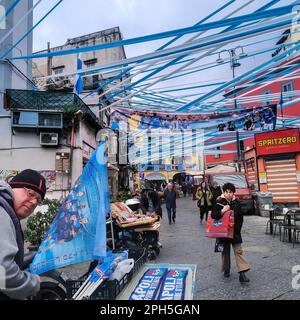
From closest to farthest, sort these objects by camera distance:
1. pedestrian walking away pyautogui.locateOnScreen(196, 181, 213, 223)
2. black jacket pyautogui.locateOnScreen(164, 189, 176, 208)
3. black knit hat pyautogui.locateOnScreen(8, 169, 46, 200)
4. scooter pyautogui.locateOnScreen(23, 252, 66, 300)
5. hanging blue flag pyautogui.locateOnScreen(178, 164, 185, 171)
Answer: black knit hat pyautogui.locateOnScreen(8, 169, 46, 200) → scooter pyautogui.locateOnScreen(23, 252, 66, 300) → pedestrian walking away pyautogui.locateOnScreen(196, 181, 213, 223) → black jacket pyautogui.locateOnScreen(164, 189, 176, 208) → hanging blue flag pyautogui.locateOnScreen(178, 164, 185, 171)

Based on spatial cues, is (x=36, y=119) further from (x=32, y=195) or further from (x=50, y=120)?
(x=32, y=195)

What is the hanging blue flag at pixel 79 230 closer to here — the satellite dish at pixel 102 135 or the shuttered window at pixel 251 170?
the satellite dish at pixel 102 135

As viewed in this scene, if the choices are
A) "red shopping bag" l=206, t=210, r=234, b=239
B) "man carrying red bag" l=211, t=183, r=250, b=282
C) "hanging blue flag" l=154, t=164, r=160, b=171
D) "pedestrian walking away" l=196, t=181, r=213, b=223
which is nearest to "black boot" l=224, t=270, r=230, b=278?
"man carrying red bag" l=211, t=183, r=250, b=282

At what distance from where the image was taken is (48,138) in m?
12.2

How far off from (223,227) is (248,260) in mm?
2177

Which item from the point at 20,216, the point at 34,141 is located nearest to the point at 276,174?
the point at 34,141

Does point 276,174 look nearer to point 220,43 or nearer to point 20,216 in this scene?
point 220,43

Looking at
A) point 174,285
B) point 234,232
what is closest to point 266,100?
point 234,232

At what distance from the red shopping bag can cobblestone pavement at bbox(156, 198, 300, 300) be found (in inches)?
35.5

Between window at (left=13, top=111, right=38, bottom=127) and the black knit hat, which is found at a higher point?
window at (left=13, top=111, right=38, bottom=127)

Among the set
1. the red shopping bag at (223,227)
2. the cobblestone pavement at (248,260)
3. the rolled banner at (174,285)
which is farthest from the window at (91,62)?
the rolled banner at (174,285)

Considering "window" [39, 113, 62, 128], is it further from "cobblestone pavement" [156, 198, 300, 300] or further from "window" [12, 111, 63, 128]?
"cobblestone pavement" [156, 198, 300, 300]

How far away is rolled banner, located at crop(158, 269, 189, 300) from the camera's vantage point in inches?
120

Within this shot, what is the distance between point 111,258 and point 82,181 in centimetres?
107
